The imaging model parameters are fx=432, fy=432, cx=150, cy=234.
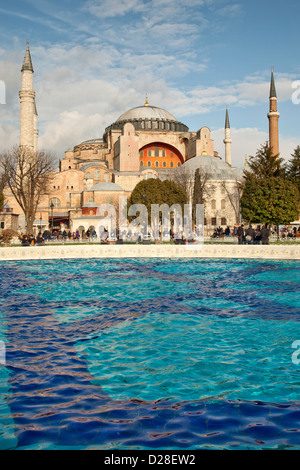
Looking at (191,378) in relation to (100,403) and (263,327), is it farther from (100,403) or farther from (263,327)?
(263,327)

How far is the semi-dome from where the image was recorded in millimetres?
45844

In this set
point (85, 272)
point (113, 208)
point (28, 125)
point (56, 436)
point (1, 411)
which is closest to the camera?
point (56, 436)

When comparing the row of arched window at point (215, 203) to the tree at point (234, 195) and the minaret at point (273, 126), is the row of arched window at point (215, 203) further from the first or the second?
the minaret at point (273, 126)

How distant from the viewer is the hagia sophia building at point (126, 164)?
1451 inches

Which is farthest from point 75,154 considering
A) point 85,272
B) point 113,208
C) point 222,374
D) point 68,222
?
point 222,374

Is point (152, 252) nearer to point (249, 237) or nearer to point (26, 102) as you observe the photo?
point (249, 237)

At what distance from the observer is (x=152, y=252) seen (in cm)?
1895

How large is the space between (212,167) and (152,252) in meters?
29.8

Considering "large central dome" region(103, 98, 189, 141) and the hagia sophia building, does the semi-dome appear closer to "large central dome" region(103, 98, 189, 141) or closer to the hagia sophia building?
the hagia sophia building

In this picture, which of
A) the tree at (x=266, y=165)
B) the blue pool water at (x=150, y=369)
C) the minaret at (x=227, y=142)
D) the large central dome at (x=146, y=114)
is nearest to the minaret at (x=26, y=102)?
the tree at (x=266, y=165)

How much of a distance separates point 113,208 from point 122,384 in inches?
1409

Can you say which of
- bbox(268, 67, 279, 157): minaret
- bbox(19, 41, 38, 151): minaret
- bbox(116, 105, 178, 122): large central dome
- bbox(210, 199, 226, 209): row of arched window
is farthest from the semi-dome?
bbox(19, 41, 38, 151): minaret

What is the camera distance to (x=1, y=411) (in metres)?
3.74
